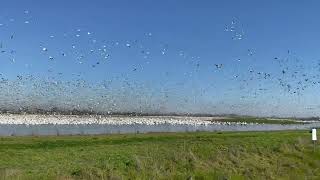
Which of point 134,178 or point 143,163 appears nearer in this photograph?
point 134,178

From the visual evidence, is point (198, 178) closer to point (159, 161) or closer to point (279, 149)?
point (159, 161)

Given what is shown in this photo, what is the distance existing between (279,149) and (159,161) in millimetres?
13424

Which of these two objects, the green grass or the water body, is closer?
the green grass

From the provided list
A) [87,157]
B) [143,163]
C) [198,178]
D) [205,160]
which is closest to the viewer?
[198,178]

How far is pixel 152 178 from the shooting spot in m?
20.2

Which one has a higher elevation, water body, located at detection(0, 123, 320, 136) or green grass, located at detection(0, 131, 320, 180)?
water body, located at detection(0, 123, 320, 136)

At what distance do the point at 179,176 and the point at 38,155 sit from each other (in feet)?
49.3

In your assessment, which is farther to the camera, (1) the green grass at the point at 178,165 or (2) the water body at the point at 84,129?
(2) the water body at the point at 84,129

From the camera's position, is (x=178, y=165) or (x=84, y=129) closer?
(x=178, y=165)

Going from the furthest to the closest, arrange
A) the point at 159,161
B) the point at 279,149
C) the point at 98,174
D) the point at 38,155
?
the point at 279,149 < the point at 38,155 < the point at 159,161 < the point at 98,174

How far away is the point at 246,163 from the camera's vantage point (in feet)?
93.8

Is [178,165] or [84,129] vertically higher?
[84,129]

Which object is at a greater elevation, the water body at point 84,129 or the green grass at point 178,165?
the water body at point 84,129

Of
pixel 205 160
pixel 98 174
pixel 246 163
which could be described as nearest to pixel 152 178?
pixel 98 174
